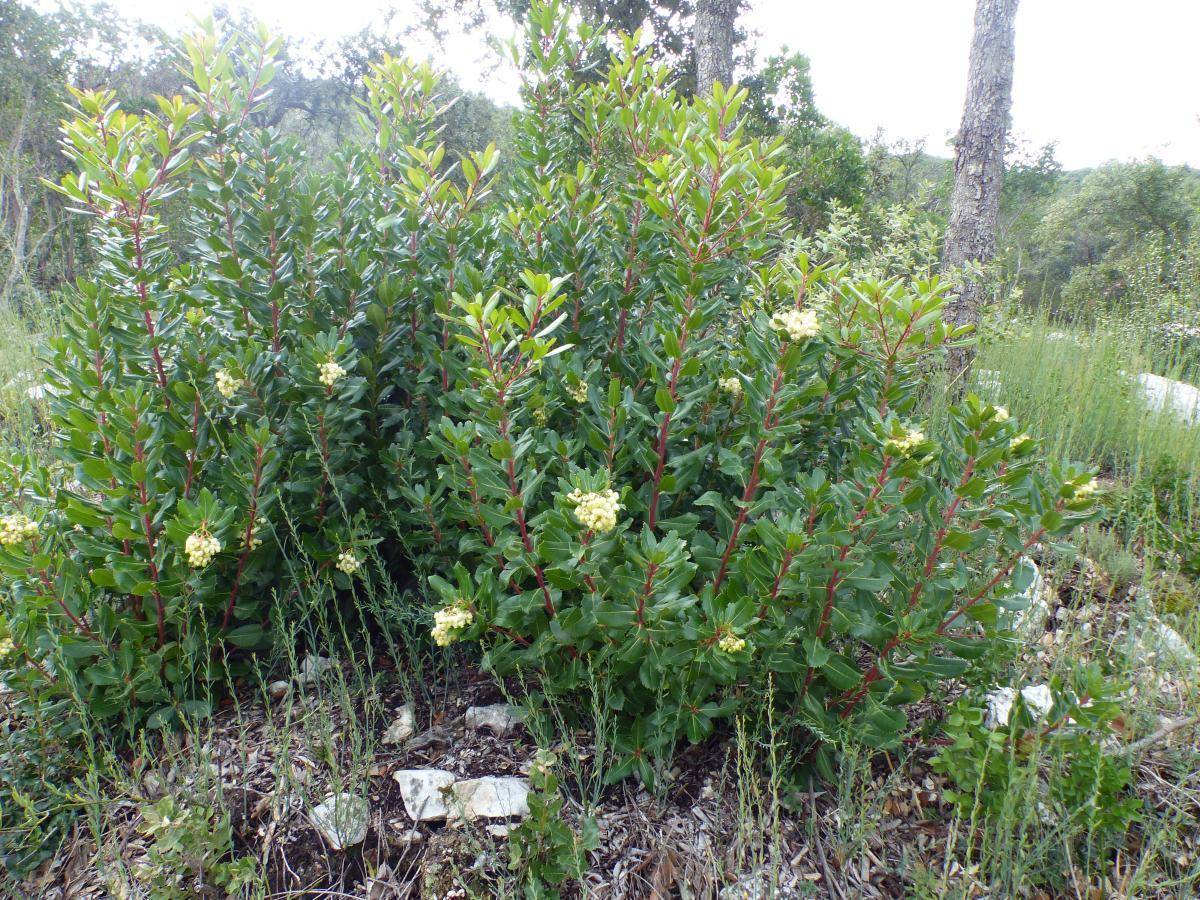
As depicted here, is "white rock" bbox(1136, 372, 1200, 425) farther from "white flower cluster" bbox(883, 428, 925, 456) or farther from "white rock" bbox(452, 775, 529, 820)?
"white rock" bbox(452, 775, 529, 820)

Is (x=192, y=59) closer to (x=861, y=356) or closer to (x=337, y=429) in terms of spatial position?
(x=337, y=429)

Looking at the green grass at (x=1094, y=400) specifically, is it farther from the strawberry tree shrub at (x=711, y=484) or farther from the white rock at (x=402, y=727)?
the white rock at (x=402, y=727)

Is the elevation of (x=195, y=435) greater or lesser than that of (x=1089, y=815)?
greater

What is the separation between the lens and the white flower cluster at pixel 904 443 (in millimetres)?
1658

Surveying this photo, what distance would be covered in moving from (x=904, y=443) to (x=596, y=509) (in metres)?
0.77

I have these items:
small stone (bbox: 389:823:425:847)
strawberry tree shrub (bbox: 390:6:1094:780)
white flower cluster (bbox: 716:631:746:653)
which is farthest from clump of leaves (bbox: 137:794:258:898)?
white flower cluster (bbox: 716:631:746:653)

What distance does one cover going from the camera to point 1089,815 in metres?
1.72

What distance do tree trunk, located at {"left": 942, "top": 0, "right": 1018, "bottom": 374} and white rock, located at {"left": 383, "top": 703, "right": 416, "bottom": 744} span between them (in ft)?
15.6

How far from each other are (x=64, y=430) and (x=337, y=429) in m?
1.00

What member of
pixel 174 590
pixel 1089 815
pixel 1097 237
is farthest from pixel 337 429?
pixel 1097 237

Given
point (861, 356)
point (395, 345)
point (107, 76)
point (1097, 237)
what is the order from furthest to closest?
1. point (1097, 237)
2. point (107, 76)
3. point (395, 345)
4. point (861, 356)

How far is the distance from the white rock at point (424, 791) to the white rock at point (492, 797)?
5cm

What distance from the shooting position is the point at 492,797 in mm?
1951

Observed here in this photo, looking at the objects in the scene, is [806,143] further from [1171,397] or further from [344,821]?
[344,821]
